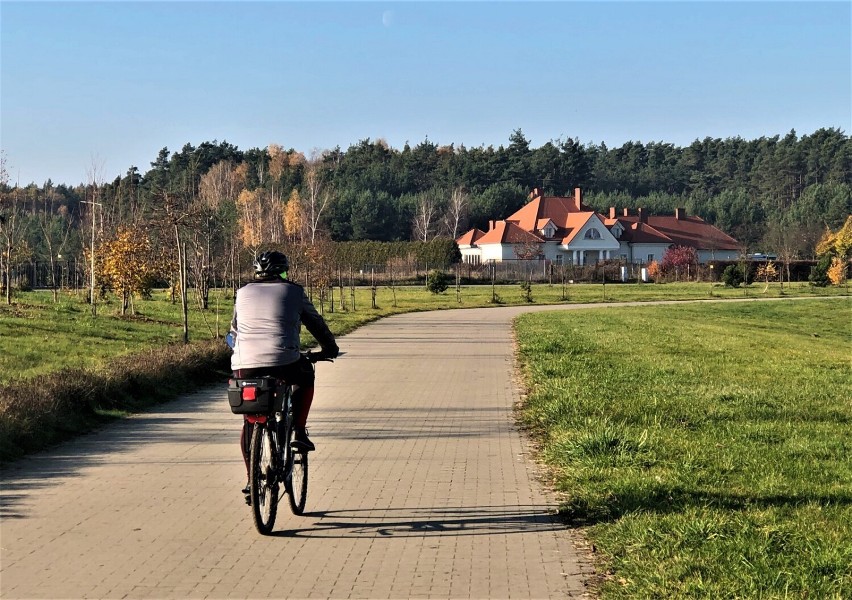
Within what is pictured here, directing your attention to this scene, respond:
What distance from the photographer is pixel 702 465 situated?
826 cm

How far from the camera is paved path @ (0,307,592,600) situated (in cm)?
525

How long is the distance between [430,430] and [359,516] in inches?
154

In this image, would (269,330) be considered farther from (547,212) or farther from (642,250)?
(642,250)

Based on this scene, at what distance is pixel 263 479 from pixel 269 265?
1427 mm

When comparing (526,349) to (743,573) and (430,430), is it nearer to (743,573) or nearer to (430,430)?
(430,430)

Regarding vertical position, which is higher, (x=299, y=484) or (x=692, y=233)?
(x=692, y=233)

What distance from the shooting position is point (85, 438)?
9.88 meters

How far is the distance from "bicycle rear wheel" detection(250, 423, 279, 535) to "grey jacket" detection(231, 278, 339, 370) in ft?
1.48

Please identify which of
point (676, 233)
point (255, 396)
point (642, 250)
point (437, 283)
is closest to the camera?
point (255, 396)

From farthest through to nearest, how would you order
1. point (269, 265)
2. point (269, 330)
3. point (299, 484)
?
point (299, 484)
point (269, 265)
point (269, 330)

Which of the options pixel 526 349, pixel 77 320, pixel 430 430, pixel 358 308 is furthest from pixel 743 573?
pixel 358 308

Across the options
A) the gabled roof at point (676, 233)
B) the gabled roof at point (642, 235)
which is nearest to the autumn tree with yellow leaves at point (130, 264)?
the gabled roof at point (642, 235)

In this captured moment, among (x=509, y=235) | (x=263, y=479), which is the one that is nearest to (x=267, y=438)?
(x=263, y=479)

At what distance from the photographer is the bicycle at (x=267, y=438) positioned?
19.9ft
